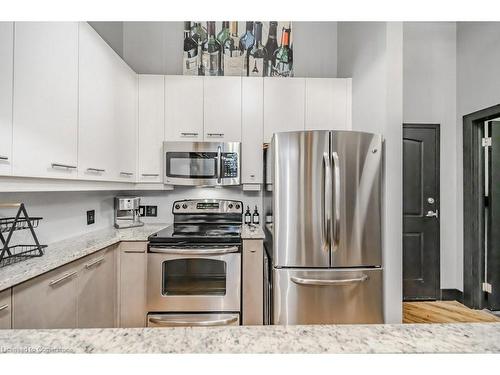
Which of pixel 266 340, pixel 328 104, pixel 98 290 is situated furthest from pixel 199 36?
pixel 266 340

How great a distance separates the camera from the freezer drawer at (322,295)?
6.81 ft

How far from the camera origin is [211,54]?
3.13 meters

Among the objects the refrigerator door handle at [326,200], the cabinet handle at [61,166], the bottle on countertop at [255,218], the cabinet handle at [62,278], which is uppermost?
the cabinet handle at [61,166]

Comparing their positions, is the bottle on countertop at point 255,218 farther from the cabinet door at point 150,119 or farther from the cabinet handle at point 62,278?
the cabinet handle at point 62,278

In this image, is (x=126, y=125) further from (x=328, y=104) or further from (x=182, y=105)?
(x=328, y=104)

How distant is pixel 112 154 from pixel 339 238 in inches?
67.7

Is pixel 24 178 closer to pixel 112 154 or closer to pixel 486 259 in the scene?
pixel 112 154

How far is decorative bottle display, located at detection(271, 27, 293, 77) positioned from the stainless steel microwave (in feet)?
3.26

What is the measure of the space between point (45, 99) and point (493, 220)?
Answer: 3.75 m

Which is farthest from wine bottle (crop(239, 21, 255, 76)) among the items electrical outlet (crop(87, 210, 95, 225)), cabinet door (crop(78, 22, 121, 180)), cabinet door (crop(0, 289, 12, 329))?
cabinet door (crop(0, 289, 12, 329))

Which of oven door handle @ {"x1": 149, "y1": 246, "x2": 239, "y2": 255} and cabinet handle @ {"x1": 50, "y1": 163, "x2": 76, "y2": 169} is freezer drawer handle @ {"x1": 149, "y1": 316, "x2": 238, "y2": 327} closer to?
oven door handle @ {"x1": 149, "y1": 246, "x2": 239, "y2": 255}

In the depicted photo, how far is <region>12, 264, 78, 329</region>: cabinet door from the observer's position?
4.15 feet

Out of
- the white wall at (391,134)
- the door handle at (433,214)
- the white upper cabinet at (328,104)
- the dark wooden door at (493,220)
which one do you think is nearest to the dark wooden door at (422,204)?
the door handle at (433,214)

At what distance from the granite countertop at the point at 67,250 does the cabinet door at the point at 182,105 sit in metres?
0.87
